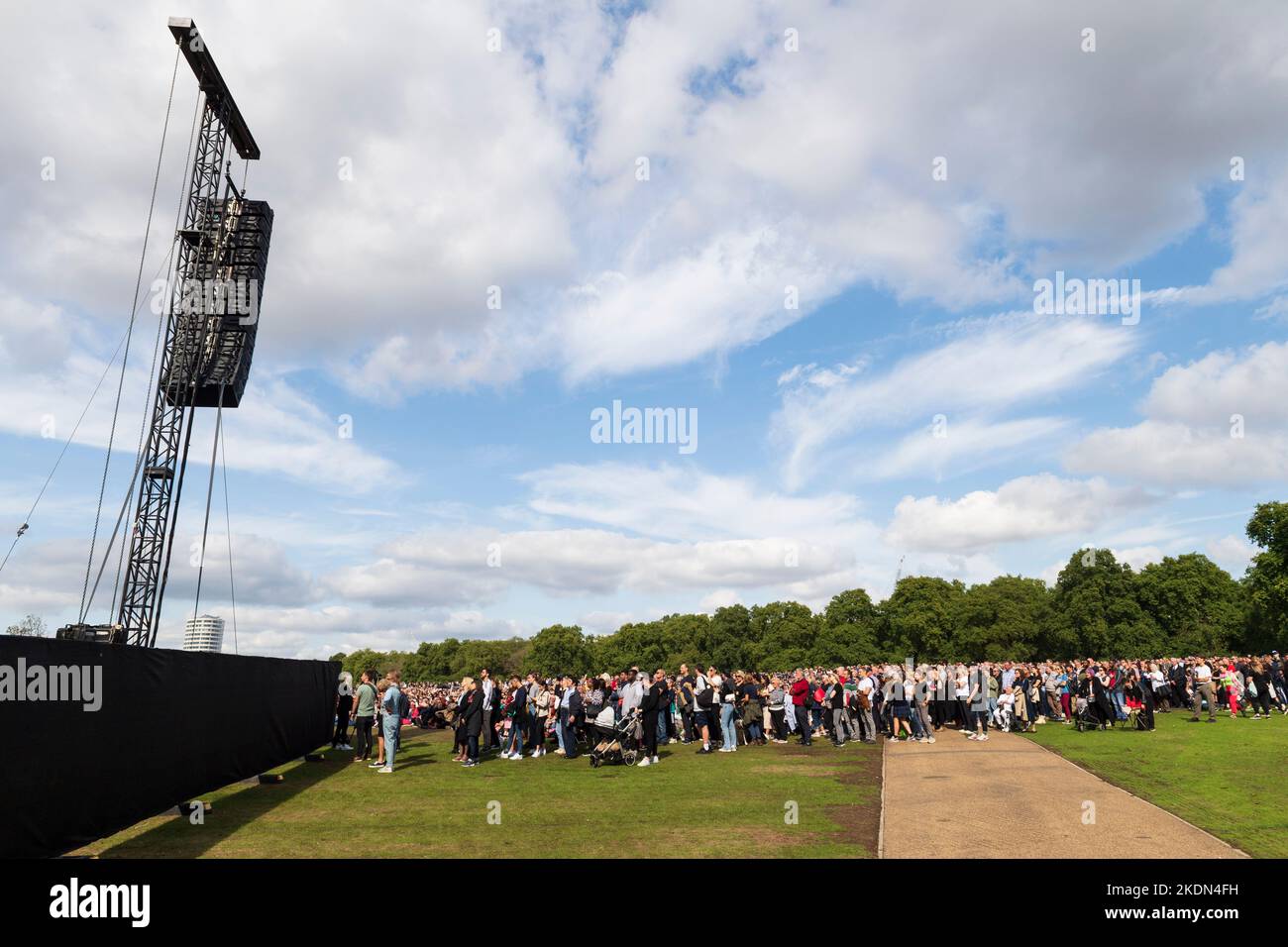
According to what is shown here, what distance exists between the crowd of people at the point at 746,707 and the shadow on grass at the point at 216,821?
7.35 feet

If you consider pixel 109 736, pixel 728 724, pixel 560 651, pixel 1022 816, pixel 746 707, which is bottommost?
pixel 560 651

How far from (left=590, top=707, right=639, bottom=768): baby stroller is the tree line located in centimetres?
6134

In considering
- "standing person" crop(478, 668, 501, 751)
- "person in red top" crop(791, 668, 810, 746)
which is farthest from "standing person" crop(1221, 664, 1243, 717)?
"standing person" crop(478, 668, 501, 751)

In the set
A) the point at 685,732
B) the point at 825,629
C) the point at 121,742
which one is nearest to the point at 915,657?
the point at 825,629

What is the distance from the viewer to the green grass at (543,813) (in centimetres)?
872

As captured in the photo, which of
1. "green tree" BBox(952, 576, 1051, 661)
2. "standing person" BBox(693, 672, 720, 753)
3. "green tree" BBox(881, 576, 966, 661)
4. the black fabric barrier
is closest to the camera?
the black fabric barrier

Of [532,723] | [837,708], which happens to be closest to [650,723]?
[532,723]

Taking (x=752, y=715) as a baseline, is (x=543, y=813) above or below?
above

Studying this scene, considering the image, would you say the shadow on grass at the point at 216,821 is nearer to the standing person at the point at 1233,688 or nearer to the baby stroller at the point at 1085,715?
the baby stroller at the point at 1085,715

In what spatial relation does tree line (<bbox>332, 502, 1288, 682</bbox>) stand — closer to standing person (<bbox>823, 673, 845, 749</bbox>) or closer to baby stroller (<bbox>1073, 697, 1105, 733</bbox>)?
baby stroller (<bbox>1073, 697, 1105, 733</bbox>)

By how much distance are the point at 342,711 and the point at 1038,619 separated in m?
87.5

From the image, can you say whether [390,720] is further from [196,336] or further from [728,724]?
[196,336]

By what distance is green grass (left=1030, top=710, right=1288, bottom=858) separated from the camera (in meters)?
9.23

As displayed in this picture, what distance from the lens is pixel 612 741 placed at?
16.9 metres
